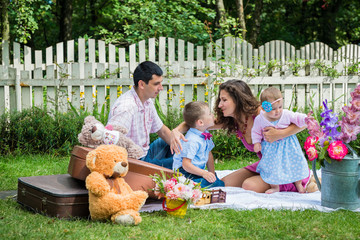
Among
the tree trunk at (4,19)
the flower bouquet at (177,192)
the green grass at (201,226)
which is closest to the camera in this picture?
the green grass at (201,226)

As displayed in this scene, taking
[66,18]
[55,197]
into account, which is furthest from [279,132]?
[66,18]

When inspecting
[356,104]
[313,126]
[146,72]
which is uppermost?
[146,72]

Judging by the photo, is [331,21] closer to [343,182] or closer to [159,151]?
[159,151]

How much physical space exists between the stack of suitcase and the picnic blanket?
308 mm

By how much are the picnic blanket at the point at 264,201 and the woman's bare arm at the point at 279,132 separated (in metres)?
0.55

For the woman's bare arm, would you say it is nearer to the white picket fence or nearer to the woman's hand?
the woman's hand

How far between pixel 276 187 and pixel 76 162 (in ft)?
6.60

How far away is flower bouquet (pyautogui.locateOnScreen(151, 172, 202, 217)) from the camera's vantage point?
3.36m

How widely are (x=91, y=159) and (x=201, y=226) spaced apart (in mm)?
958

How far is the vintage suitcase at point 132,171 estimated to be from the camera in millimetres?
3559

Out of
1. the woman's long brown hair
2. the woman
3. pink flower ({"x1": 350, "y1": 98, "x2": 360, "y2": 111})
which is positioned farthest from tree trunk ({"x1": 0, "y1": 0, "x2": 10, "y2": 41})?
pink flower ({"x1": 350, "y1": 98, "x2": 360, "y2": 111})

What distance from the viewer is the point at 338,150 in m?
3.59

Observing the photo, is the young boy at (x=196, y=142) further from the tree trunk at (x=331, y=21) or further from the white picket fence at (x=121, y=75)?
the tree trunk at (x=331, y=21)

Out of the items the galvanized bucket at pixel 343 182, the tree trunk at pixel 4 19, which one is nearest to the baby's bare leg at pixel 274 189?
the galvanized bucket at pixel 343 182
